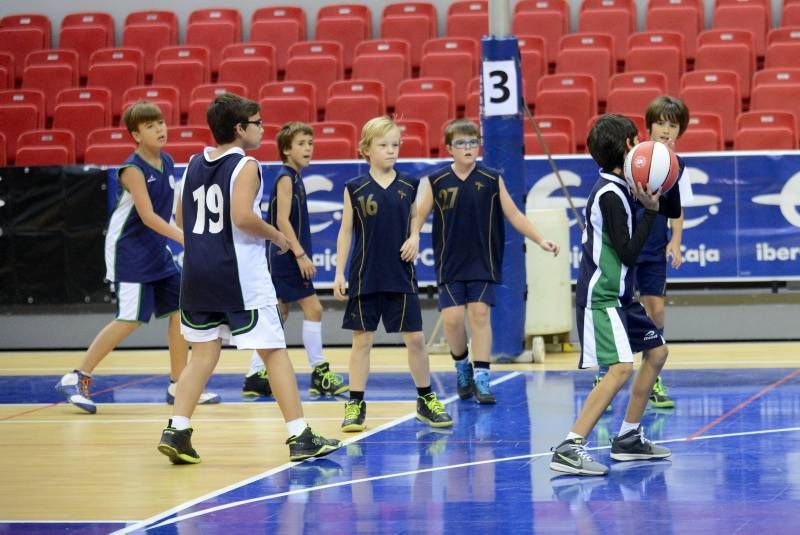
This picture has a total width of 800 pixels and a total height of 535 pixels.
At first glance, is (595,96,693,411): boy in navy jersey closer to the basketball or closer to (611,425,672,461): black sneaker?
(611,425,672,461): black sneaker

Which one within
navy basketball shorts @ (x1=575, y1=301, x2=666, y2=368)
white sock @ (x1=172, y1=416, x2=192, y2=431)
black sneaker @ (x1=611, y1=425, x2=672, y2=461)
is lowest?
black sneaker @ (x1=611, y1=425, x2=672, y2=461)

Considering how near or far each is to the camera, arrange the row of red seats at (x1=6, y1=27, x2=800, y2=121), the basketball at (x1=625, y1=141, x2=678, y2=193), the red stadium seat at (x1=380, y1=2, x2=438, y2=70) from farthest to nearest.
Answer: the red stadium seat at (x1=380, y1=2, x2=438, y2=70) → the row of red seats at (x1=6, y1=27, x2=800, y2=121) → the basketball at (x1=625, y1=141, x2=678, y2=193)

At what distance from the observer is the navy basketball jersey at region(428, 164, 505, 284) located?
28.6 ft

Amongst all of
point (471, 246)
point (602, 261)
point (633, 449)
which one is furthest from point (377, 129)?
point (633, 449)

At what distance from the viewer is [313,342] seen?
372 inches

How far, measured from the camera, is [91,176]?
12805 millimetres

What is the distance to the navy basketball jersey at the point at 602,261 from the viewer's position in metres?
6.22

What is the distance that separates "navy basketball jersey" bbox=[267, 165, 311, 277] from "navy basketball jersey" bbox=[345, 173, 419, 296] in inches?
54.2

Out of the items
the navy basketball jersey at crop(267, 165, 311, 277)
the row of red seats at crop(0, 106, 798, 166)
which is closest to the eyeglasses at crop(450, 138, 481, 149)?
the navy basketball jersey at crop(267, 165, 311, 277)

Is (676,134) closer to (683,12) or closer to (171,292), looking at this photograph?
(171,292)

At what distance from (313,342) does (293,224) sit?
879mm

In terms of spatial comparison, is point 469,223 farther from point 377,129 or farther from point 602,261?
point 602,261

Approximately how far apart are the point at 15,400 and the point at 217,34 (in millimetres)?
8890

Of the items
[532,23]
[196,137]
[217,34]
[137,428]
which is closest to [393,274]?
[137,428]
